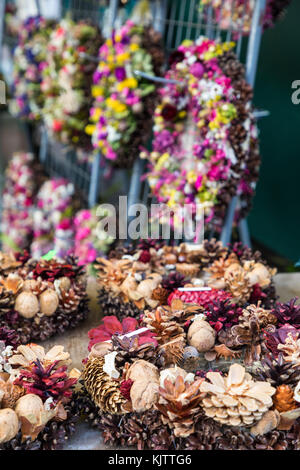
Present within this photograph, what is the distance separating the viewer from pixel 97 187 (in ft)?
10.0

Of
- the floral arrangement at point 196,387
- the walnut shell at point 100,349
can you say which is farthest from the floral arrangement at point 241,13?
the walnut shell at point 100,349

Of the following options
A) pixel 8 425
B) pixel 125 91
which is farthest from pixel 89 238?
pixel 8 425

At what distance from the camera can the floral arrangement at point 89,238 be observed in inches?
109

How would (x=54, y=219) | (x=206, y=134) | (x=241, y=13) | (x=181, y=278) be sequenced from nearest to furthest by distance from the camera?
(x=181, y=278), (x=206, y=134), (x=241, y=13), (x=54, y=219)

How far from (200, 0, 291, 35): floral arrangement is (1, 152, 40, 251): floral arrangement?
6.57 feet

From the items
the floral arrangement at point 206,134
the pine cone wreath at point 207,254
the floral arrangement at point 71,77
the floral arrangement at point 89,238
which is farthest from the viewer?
the floral arrangement at point 71,77

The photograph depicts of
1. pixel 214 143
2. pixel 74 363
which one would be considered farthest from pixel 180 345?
pixel 214 143

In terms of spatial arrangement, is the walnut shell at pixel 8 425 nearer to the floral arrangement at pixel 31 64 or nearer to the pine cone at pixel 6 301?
the pine cone at pixel 6 301

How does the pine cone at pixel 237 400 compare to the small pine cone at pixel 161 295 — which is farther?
the small pine cone at pixel 161 295

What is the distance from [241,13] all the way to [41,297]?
148 centimetres

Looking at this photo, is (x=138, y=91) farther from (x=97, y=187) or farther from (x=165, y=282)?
(x=165, y=282)

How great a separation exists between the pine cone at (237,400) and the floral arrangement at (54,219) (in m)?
2.42

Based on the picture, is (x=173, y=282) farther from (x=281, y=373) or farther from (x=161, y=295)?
(x=281, y=373)

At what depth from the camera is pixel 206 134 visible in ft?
6.39
